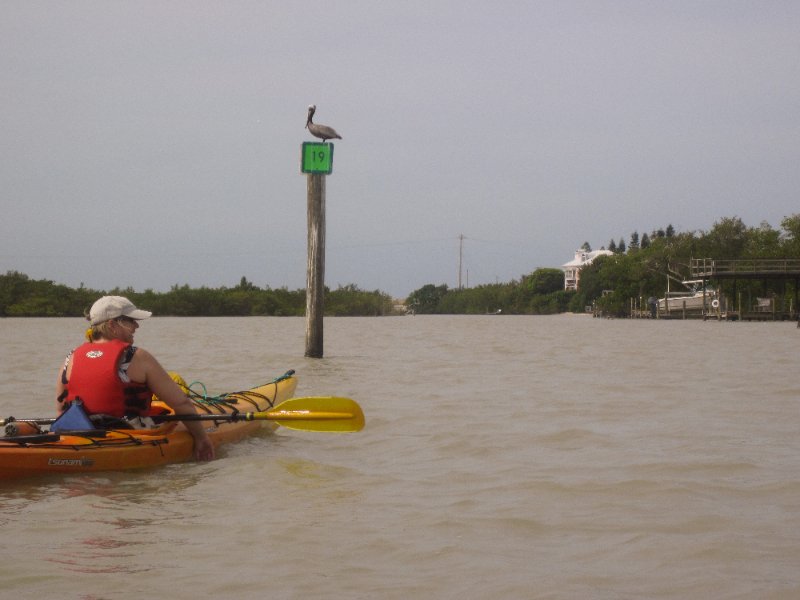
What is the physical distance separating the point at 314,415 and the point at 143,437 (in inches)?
53.5

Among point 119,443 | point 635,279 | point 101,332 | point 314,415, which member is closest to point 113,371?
point 101,332

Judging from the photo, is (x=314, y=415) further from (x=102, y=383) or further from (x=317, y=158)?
(x=317, y=158)

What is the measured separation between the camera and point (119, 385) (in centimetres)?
674

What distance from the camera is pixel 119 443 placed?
22.0 ft

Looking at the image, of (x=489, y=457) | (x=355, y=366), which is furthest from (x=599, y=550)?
(x=355, y=366)

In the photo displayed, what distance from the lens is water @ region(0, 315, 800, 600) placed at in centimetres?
427

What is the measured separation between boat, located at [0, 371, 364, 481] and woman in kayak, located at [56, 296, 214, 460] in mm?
209

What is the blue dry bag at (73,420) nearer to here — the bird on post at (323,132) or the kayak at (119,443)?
the kayak at (119,443)

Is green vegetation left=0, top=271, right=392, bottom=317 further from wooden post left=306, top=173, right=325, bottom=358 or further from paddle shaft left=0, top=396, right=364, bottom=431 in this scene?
paddle shaft left=0, top=396, right=364, bottom=431

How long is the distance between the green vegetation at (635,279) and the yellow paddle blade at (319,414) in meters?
49.0

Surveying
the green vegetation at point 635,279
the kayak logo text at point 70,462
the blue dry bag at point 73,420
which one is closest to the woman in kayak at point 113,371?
the blue dry bag at point 73,420

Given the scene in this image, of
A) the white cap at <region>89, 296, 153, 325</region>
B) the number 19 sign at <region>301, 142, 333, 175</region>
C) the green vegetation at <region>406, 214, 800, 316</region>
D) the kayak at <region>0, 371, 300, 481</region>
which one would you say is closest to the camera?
the kayak at <region>0, 371, 300, 481</region>

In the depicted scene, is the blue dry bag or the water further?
the blue dry bag

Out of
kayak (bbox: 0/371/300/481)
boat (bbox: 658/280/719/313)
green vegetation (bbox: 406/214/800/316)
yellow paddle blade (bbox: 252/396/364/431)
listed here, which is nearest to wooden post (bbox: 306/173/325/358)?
kayak (bbox: 0/371/300/481)
